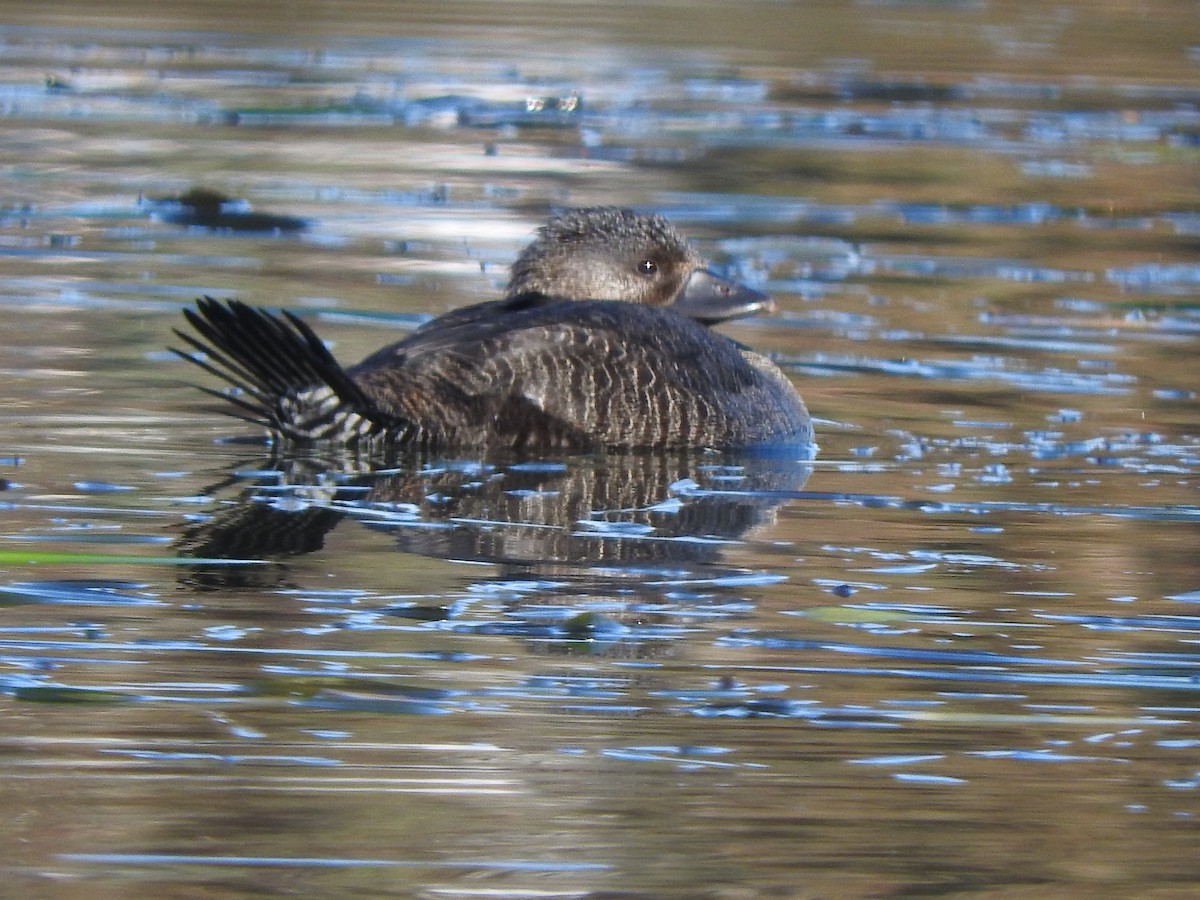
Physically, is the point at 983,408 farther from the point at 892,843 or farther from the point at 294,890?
the point at 294,890

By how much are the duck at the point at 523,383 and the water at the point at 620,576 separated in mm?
136

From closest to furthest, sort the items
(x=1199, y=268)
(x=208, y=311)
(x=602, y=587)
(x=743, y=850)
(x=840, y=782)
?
(x=743, y=850), (x=840, y=782), (x=602, y=587), (x=208, y=311), (x=1199, y=268)

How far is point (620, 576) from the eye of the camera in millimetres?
5609

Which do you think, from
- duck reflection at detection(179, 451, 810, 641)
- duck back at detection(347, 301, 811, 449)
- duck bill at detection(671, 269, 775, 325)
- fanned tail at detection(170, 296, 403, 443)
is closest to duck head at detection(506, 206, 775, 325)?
duck bill at detection(671, 269, 775, 325)

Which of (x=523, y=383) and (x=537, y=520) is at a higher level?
(x=523, y=383)

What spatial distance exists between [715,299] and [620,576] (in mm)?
2746

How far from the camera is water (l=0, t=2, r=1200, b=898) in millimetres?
3865

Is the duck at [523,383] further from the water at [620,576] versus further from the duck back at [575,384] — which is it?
the water at [620,576]

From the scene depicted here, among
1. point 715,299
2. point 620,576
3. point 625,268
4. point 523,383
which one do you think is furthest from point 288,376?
point 715,299

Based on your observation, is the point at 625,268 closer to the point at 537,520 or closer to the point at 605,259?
the point at 605,259

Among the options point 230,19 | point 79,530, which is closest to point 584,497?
point 79,530

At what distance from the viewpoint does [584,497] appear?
21.8 feet

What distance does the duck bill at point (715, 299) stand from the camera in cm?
816

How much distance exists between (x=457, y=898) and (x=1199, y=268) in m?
8.62
